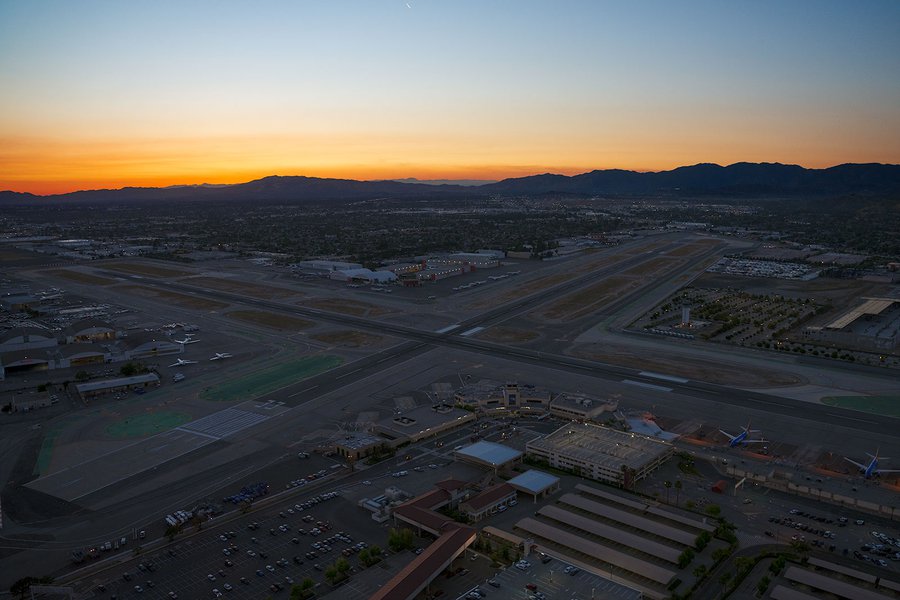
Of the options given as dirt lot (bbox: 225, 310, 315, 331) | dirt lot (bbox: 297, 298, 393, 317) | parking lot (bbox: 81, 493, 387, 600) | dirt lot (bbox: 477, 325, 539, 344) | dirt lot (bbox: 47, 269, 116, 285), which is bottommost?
parking lot (bbox: 81, 493, 387, 600)

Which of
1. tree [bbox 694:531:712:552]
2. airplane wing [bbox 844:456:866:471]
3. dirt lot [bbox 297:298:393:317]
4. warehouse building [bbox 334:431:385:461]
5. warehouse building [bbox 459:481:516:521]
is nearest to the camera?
tree [bbox 694:531:712:552]

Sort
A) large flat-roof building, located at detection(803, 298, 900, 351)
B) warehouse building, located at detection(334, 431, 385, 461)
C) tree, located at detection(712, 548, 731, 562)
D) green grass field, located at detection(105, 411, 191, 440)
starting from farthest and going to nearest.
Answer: large flat-roof building, located at detection(803, 298, 900, 351)
green grass field, located at detection(105, 411, 191, 440)
warehouse building, located at detection(334, 431, 385, 461)
tree, located at detection(712, 548, 731, 562)

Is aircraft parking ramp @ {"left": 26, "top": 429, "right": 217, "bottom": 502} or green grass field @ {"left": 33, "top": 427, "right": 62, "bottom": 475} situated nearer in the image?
aircraft parking ramp @ {"left": 26, "top": 429, "right": 217, "bottom": 502}

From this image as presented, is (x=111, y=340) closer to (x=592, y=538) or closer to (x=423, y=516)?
(x=423, y=516)

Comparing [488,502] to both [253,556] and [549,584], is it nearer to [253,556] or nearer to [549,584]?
[549,584]

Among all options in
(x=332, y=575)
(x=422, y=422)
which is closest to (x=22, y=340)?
(x=422, y=422)

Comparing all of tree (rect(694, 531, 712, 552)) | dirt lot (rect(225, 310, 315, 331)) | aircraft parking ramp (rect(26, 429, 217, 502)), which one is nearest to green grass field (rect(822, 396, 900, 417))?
tree (rect(694, 531, 712, 552))

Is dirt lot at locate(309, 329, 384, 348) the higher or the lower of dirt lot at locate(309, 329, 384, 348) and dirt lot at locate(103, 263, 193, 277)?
the lower

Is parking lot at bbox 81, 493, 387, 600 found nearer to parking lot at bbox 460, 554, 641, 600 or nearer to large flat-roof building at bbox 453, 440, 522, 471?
parking lot at bbox 460, 554, 641, 600
